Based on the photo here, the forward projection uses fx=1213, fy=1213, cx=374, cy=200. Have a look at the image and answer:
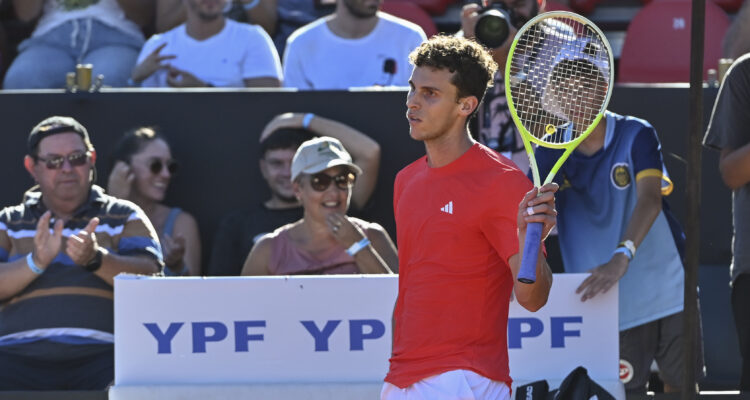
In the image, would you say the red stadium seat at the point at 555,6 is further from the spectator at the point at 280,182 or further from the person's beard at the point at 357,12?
the spectator at the point at 280,182

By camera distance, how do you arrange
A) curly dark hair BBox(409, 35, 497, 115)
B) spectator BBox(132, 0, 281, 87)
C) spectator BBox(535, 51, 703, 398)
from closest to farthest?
curly dark hair BBox(409, 35, 497, 115) → spectator BBox(535, 51, 703, 398) → spectator BBox(132, 0, 281, 87)

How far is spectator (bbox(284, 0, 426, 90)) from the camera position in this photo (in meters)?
6.47

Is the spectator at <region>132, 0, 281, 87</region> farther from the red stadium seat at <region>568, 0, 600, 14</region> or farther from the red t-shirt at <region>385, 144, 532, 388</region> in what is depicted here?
the red t-shirt at <region>385, 144, 532, 388</region>

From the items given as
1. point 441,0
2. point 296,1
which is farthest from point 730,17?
point 296,1

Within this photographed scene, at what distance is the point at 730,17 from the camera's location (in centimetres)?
787

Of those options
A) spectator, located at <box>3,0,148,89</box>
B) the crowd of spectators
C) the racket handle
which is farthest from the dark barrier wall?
the racket handle

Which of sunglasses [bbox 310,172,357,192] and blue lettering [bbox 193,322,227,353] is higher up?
sunglasses [bbox 310,172,357,192]

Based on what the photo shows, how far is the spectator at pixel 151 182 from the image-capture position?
227 inches

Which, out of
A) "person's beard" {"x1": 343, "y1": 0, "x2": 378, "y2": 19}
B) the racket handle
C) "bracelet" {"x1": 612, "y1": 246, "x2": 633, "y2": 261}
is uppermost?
"person's beard" {"x1": 343, "y1": 0, "x2": 378, "y2": 19}

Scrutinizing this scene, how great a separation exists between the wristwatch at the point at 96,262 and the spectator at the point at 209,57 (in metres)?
1.82

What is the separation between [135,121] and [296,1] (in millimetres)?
2119

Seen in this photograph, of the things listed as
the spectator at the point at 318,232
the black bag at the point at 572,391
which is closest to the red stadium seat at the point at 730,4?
the spectator at the point at 318,232

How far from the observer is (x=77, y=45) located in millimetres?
7348

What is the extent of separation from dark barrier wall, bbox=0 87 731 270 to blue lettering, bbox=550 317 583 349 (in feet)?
5.48
